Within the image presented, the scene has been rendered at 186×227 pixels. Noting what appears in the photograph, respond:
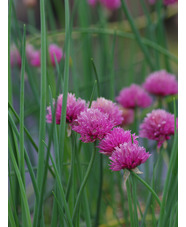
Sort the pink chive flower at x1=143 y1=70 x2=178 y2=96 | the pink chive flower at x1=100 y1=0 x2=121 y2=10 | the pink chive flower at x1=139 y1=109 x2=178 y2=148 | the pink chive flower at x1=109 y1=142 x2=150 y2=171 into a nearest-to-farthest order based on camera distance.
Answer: the pink chive flower at x1=109 y1=142 x2=150 y2=171 < the pink chive flower at x1=139 y1=109 x2=178 y2=148 < the pink chive flower at x1=143 y1=70 x2=178 y2=96 < the pink chive flower at x1=100 y1=0 x2=121 y2=10

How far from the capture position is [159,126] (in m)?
0.59

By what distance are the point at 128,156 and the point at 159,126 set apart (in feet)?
0.56

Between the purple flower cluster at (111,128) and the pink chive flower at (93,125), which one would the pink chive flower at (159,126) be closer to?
the purple flower cluster at (111,128)

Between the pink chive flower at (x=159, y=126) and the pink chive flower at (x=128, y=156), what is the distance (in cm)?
15

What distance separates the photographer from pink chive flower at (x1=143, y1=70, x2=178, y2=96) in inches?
35.7

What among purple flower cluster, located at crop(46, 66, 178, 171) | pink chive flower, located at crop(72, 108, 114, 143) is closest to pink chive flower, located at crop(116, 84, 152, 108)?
purple flower cluster, located at crop(46, 66, 178, 171)

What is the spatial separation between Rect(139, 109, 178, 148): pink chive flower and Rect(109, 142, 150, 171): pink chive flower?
152mm

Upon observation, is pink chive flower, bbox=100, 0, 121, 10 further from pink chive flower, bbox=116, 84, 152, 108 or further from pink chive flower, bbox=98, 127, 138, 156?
pink chive flower, bbox=98, 127, 138, 156

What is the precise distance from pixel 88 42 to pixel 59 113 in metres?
0.67

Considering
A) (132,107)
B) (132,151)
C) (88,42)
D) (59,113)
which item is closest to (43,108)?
(59,113)

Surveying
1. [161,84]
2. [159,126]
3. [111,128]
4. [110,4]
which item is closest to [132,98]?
[161,84]

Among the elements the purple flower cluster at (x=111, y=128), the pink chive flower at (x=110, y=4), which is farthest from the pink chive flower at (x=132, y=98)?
the pink chive flower at (x=110, y=4)

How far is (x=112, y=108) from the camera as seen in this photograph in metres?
0.54

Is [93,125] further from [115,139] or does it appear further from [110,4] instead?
[110,4]
